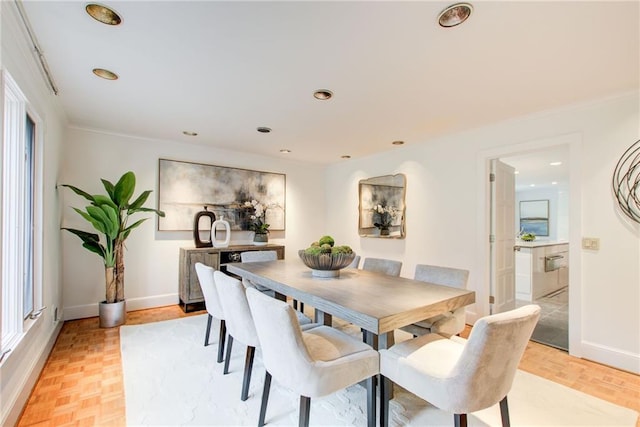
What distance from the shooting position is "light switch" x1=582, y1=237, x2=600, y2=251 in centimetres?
269

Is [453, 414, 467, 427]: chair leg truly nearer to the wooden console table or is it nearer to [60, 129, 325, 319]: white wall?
the wooden console table

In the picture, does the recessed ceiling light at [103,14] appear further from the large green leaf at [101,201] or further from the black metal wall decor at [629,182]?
the black metal wall decor at [629,182]

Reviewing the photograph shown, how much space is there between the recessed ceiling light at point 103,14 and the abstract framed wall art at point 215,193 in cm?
273

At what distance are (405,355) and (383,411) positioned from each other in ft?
1.06

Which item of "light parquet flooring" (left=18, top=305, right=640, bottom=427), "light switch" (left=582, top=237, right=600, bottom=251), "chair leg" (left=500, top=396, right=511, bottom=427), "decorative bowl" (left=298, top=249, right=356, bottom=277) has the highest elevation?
"light switch" (left=582, top=237, right=600, bottom=251)

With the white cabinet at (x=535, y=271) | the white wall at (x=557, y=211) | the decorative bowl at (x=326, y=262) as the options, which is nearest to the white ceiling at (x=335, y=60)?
the decorative bowl at (x=326, y=262)

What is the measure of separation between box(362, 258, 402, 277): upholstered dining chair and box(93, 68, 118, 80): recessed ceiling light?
9.16ft

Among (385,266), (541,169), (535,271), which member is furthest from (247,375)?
(541,169)

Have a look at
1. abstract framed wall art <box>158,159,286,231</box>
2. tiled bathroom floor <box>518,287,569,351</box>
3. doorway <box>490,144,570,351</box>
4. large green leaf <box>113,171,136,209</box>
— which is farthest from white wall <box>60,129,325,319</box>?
tiled bathroom floor <box>518,287,569,351</box>

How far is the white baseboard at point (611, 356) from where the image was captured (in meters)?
2.49

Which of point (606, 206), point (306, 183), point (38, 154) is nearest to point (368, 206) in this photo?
point (306, 183)

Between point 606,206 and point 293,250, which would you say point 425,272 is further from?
point 293,250

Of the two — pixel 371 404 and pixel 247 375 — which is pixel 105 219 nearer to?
pixel 247 375

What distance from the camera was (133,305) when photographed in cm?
400
